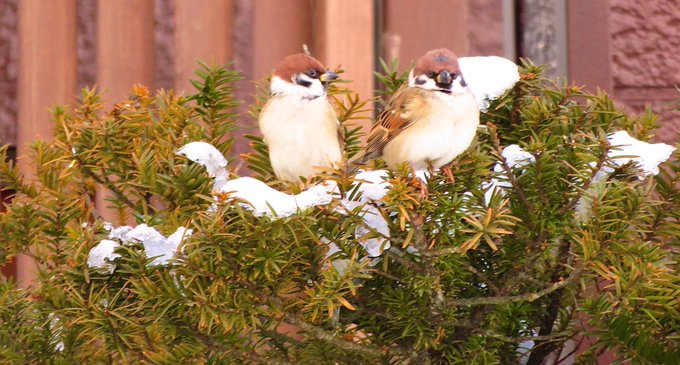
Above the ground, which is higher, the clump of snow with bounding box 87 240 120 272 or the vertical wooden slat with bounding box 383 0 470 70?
the vertical wooden slat with bounding box 383 0 470 70

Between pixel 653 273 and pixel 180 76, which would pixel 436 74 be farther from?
pixel 180 76

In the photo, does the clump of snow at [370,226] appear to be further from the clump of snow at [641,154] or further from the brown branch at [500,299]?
the clump of snow at [641,154]

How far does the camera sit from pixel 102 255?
702mm

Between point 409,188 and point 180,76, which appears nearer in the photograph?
point 409,188

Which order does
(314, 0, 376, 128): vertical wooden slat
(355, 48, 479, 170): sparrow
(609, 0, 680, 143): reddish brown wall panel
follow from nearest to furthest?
(355, 48, 479, 170): sparrow
(314, 0, 376, 128): vertical wooden slat
(609, 0, 680, 143): reddish brown wall panel

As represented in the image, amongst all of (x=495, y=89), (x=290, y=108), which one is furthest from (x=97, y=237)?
(x=495, y=89)

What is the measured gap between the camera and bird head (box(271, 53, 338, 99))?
33.1 inches

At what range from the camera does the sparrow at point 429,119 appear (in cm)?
74

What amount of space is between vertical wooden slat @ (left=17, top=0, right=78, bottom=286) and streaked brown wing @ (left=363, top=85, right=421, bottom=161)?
2.20ft

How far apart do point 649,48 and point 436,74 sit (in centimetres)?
76

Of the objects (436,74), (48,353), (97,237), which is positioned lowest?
(48,353)

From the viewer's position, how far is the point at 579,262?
0.69 m

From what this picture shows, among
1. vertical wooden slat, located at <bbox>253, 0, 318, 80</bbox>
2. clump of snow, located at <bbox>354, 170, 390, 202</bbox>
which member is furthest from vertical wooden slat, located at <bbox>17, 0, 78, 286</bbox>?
clump of snow, located at <bbox>354, 170, 390, 202</bbox>

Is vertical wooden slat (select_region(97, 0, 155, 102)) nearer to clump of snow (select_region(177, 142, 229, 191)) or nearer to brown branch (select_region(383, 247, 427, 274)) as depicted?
clump of snow (select_region(177, 142, 229, 191))
